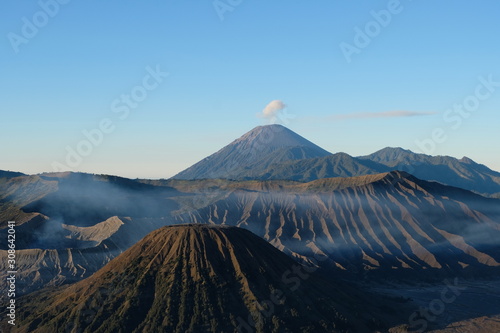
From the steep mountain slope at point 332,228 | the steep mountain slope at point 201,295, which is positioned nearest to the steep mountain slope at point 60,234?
the steep mountain slope at point 332,228

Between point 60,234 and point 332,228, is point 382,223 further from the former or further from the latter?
point 60,234

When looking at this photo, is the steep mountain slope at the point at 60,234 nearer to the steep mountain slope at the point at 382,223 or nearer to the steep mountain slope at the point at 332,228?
the steep mountain slope at the point at 332,228

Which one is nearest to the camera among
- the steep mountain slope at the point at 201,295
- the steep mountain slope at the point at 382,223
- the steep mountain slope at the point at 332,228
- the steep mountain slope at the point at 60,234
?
the steep mountain slope at the point at 201,295

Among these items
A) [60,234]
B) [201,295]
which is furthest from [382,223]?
[60,234]

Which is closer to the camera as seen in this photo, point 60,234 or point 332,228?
point 60,234

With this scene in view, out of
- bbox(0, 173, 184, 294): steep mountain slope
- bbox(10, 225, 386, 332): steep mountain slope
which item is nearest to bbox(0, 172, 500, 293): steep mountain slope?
bbox(0, 173, 184, 294): steep mountain slope

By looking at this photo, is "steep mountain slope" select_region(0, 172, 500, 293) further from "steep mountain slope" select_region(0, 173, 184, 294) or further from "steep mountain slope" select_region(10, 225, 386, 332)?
"steep mountain slope" select_region(10, 225, 386, 332)

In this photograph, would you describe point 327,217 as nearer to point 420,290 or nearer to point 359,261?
point 359,261
